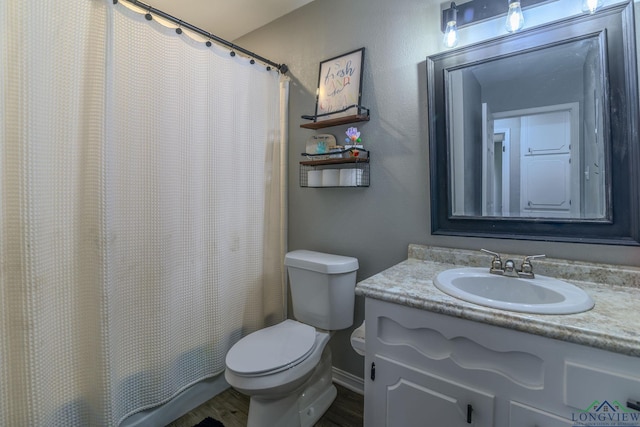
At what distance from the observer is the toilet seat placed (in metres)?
1.20

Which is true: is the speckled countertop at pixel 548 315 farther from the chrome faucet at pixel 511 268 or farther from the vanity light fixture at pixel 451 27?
the vanity light fixture at pixel 451 27

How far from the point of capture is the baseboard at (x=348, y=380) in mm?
1702

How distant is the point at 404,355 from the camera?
990 mm

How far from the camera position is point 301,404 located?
1438mm

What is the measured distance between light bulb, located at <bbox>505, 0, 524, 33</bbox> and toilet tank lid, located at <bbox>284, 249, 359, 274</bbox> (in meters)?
1.23

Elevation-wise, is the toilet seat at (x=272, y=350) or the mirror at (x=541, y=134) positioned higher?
the mirror at (x=541, y=134)

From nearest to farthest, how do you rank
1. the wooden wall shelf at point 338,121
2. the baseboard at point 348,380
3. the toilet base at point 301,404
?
the toilet base at point 301,404, the wooden wall shelf at point 338,121, the baseboard at point 348,380

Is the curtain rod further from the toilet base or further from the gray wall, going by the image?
the toilet base

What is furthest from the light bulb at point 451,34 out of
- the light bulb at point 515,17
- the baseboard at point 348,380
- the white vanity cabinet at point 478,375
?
the baseboard at point 348,380

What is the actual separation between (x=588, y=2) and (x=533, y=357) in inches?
48.6

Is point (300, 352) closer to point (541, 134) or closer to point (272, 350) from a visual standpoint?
point (272, 350)

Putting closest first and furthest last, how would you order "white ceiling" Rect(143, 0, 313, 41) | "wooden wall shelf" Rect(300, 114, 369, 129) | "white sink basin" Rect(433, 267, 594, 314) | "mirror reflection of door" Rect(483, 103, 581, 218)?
"white sink basin" Rect(433, 267, 594, 314), "mirror reflection of door" Rect(483, 103, 581, 218), "wooden wall shelf" Rect(300, 114, 369, 129), "white ceiling" Rect(143, 0, 313, 41)

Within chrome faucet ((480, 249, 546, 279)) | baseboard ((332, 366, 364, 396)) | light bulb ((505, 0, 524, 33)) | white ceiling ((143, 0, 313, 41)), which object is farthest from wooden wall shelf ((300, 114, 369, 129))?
baseboard ((332, 366, 364, 396))

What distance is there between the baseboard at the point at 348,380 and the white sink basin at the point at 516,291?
0.94 m
